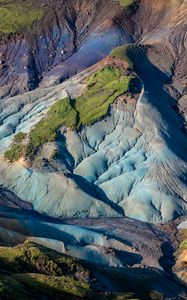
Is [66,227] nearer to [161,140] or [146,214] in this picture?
[146,214]

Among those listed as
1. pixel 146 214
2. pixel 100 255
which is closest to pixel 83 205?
pixel 146 214

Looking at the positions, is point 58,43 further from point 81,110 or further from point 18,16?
point 81,110

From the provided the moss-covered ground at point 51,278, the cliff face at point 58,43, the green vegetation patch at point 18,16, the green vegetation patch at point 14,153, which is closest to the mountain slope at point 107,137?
the green vegetation patch at point 14,153

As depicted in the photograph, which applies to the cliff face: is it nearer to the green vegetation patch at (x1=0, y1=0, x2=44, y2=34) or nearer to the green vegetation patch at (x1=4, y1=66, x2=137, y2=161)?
the green vegetation patch at (x1=0, y1=0, x2=44, y2=34)

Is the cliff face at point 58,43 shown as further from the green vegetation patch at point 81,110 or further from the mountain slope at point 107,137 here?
the green vegetation patch at point 81,110

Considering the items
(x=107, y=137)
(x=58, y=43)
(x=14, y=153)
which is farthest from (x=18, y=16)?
(x=14, y=153)
